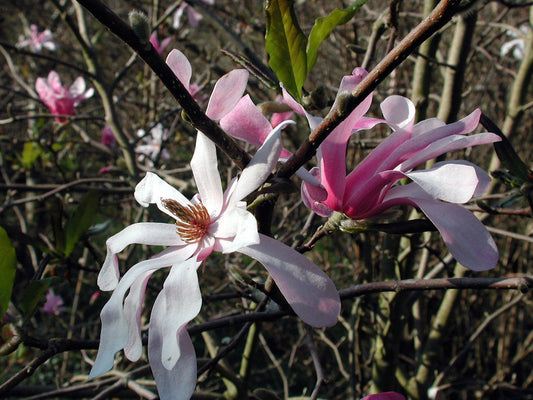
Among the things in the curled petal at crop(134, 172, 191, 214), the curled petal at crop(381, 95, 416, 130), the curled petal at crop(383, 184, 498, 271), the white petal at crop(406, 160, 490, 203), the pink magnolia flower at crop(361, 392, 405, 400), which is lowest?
the pink magnolia flower at crop(361, 392, 405, 400)

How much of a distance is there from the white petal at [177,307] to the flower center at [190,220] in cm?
8

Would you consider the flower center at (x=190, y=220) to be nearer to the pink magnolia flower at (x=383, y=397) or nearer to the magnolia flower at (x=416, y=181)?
the magnolia flower at (x=416, y=181)

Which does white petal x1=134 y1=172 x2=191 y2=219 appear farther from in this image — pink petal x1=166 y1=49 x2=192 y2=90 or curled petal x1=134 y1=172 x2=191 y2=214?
pink petal x1=166 y1=49 x2=192 y2=90

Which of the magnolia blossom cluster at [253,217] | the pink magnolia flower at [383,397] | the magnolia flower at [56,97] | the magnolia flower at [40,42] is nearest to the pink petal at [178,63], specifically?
the magnolia blossom cluster at [253,217]

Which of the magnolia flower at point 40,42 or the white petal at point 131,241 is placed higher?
the magnolia flower at point 40,42

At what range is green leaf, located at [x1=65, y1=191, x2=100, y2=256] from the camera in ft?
2.81

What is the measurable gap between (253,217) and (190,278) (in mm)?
104

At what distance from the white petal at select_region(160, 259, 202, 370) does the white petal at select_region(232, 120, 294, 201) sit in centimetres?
12

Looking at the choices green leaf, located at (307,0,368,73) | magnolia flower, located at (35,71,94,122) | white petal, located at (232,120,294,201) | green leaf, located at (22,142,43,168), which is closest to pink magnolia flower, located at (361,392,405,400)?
white petal, located at (232,120,294,201)

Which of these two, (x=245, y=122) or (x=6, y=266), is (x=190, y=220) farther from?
(x=6, y=266)

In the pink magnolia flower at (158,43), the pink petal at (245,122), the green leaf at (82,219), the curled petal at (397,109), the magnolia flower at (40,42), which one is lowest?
the curled petal at (397,109)

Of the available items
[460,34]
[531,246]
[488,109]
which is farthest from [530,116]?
[460,34]

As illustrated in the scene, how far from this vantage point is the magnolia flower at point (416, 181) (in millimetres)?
429

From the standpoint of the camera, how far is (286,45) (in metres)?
0.50
